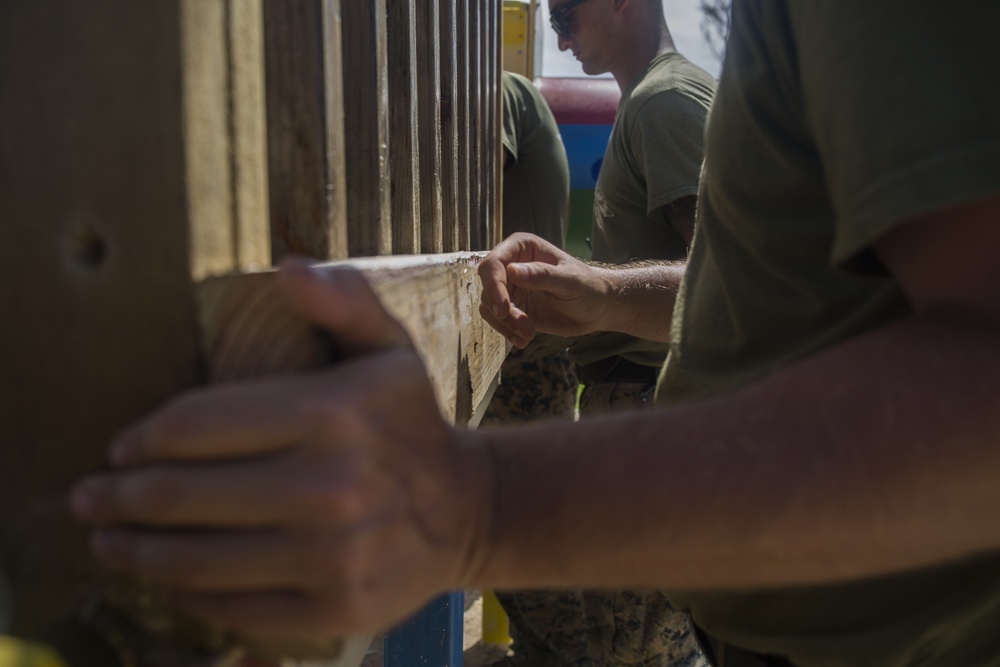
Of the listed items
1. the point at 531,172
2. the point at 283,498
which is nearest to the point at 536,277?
the point at 283,498

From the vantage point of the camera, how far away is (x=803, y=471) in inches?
25.0

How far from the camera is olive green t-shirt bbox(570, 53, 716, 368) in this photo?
2.90 meters

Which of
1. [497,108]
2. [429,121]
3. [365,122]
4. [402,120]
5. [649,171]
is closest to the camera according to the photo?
[365,122]

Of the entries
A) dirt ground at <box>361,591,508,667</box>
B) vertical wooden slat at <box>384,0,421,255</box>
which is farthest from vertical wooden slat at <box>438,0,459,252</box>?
dirt ground at <box>361,591,508,667</box>

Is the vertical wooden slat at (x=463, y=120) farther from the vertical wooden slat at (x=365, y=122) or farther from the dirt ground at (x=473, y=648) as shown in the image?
the dirt ground at (x=473, y=648)

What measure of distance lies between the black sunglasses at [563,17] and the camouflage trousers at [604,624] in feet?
5.16

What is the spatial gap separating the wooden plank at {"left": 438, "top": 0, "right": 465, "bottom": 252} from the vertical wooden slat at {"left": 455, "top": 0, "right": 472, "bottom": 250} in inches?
2.8

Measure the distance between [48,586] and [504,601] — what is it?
3504 millimetres

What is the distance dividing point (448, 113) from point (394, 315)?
105 centimetres

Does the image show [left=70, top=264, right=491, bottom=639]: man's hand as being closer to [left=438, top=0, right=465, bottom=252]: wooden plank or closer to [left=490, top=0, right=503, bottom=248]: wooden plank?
[left=438, top=0, right=465, bottom=252]: wooden plank

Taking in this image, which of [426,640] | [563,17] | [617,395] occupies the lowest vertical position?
[426,640]

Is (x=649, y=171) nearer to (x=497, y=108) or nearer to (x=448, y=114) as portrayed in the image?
(x=497, y=108)

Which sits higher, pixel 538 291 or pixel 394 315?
pixel 394 315

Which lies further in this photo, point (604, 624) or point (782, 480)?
point (604, 624)
